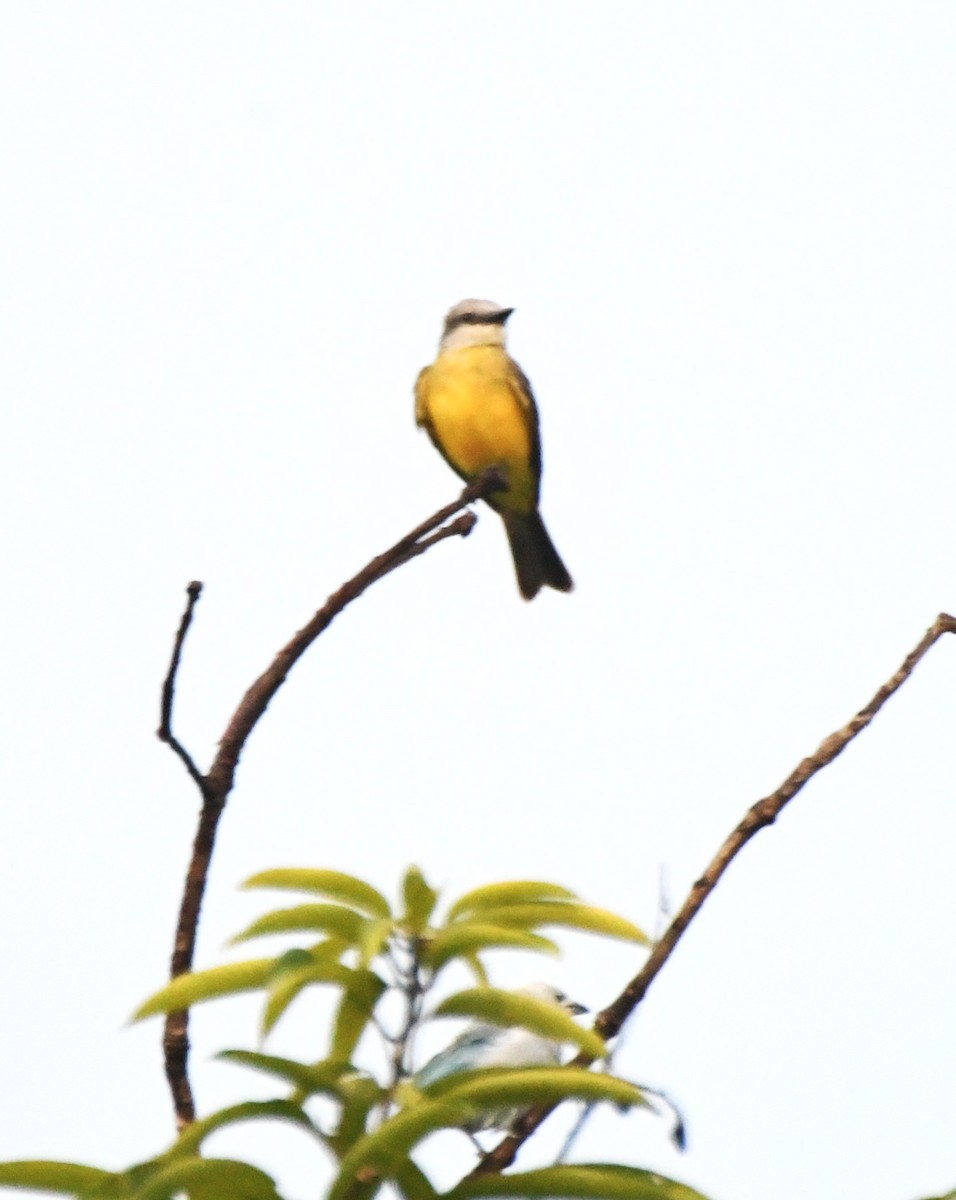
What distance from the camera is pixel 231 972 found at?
6.16ft

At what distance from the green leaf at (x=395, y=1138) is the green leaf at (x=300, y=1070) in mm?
121

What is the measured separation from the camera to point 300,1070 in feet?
5.84

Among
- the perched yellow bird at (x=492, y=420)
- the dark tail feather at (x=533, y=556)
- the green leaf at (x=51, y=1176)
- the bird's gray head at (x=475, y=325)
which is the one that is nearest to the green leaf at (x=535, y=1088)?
the green leaf at (x=51, y=1176)

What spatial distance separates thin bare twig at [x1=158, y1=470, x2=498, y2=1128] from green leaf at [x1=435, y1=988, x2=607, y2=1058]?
13.7 inches

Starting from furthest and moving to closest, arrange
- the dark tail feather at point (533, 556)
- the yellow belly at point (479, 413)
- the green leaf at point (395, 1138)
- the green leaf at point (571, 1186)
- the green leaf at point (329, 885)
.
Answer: the dark tail feather at point (533, 556) → the yellow belly at point (479, 413) → the green leaf at point (329, 885) → the green leaf at point (571, 1186) → the green leaf at point (395, 1138)

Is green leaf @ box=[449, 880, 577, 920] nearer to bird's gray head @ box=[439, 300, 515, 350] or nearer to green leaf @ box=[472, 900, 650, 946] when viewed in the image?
green leaf @ box=[472, 900, 650, 946]

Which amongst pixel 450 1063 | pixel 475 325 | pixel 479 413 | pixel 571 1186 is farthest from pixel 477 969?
pixel 475 325

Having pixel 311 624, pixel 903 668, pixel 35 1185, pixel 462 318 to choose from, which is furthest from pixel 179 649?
pixel 462 318

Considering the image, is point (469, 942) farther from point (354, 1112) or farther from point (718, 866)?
point (718, 866)

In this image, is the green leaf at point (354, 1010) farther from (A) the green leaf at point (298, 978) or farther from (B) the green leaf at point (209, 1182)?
(B) the green leaf at point (209, 1182)

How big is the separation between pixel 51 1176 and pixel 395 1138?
411 mm

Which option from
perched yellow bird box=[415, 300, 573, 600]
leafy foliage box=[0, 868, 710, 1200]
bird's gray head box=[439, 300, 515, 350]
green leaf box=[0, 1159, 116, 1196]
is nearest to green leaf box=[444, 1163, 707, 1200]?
leafy foliage box=[0, 868, 710, 1200]

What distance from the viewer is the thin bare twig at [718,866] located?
78.3 inches

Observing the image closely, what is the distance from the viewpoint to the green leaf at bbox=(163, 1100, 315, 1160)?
66.4 inches
